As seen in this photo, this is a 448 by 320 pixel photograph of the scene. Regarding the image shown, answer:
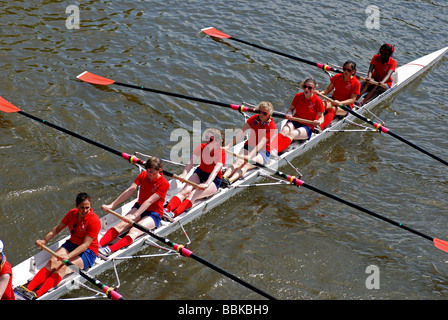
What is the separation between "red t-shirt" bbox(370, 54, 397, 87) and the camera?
15.9m

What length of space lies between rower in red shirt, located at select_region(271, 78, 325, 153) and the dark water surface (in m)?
0.87

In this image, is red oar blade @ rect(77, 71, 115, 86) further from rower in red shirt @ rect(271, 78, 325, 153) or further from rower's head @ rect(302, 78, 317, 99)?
rower's head @ rect(302, 78, 317, 99)

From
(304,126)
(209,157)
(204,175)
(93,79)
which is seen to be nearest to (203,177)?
(204,175)

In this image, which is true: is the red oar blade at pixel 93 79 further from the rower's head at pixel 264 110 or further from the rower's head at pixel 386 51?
the rower's head at pixel 386 51

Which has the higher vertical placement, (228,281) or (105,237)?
(105,237)

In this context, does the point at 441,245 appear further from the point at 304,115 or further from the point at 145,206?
the point at 145,206

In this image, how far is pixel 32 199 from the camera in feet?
36.0

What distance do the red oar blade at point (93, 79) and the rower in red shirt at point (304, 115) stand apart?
16.9ft

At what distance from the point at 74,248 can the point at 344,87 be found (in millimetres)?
9027

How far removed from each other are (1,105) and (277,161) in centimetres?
702

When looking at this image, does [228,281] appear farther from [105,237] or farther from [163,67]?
[163,67]

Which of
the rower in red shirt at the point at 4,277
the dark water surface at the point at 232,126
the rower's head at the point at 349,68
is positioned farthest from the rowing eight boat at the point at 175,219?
the rower's head at the point at 349,68

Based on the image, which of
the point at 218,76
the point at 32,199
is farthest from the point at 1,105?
the point at 218,76

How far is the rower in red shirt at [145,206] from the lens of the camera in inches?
380
